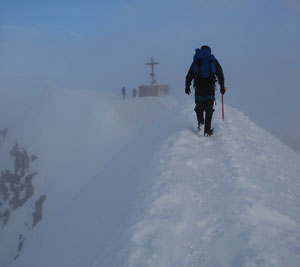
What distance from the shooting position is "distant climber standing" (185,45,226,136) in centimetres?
733

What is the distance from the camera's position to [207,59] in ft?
24.1

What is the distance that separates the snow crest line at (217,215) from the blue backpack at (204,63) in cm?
215

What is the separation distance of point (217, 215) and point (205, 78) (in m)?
4.47

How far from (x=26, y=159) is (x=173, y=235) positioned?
45011mm

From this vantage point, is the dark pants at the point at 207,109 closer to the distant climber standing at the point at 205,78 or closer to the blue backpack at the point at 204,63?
the distant climber standing at the point at 205,78

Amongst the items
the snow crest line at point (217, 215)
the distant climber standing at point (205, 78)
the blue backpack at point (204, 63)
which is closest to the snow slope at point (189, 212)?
the snow crest line at point (217, 215)

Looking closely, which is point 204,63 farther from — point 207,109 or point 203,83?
point 207,109

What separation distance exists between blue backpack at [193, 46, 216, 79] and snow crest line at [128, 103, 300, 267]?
215cm

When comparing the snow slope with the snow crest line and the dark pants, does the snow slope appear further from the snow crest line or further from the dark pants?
the dark pants

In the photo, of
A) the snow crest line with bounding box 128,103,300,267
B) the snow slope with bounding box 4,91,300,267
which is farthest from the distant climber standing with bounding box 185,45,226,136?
the snow crest line with bounding box 128,103,300,267

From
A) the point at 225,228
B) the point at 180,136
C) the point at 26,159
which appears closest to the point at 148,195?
the point at 225,228

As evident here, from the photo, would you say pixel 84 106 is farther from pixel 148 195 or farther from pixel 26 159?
pixel 148 195

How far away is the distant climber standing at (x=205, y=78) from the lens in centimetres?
733

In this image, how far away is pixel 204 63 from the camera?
24.2ft
